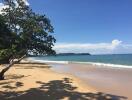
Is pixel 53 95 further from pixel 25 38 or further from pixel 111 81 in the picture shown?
pixel 111 81

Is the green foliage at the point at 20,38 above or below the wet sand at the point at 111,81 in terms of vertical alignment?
above

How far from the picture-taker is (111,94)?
11.6 meters

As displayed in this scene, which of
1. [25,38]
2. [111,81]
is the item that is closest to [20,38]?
[25,38]

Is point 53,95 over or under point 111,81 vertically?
under

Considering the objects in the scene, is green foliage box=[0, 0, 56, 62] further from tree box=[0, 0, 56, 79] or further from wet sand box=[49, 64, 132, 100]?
wet sand box=[49, 64, 132, 100]

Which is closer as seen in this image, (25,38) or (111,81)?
(25,38)

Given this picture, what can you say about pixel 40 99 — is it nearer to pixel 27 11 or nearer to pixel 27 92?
pixel 27 92

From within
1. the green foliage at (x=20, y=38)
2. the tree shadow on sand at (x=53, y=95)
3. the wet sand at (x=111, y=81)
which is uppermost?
the green foliage at (x=20, y=38)

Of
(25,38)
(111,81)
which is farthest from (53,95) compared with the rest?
(111,81)

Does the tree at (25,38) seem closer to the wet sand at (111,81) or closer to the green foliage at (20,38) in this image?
the green foliage at (20,38)

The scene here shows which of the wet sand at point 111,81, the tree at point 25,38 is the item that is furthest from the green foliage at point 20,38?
the wet sand at point 111,81

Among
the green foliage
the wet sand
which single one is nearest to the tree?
the green foliage

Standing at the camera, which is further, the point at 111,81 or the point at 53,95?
the point at 111,81

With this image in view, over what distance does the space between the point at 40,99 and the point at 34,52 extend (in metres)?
2.69
